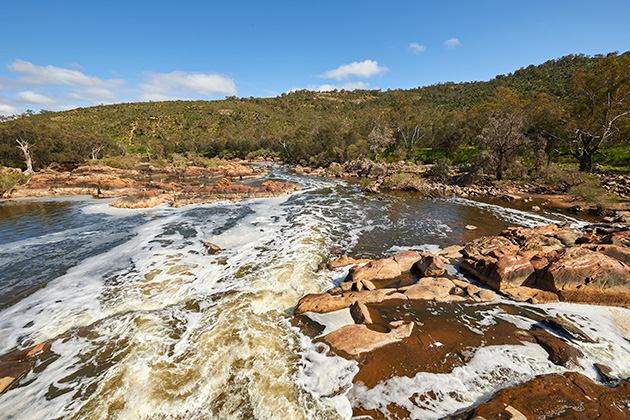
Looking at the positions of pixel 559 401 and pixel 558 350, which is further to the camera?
pixel 558 350

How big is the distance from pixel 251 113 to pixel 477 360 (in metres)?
144

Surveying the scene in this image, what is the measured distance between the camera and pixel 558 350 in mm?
5555

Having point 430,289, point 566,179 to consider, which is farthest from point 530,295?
point 566,179

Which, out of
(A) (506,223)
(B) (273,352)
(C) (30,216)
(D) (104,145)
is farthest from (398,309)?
(D) (104,145)

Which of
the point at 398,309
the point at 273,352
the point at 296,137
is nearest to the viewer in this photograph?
the point at 273,352

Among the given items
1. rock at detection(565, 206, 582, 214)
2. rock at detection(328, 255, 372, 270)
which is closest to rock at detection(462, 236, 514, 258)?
rock at detection(328, 255, 372, 270)

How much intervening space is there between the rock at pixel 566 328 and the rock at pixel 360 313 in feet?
16.9

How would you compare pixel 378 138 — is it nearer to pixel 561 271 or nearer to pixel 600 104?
pixel 600 104

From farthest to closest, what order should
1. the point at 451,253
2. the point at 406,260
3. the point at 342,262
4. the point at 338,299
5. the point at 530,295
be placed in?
the point at 451,253
the point at 342,262
the point at 406,260
the point at 530,295
the point at 338,299

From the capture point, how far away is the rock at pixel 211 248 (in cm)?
1242

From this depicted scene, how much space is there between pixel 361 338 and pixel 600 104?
35730mm

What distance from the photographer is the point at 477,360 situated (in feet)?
18.1

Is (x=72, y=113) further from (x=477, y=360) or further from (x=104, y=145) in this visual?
(x=477, y=360)

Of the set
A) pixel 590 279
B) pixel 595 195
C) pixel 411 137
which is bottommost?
pixel 590 279
